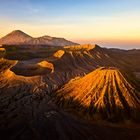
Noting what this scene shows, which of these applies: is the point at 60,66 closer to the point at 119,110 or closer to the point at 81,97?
the point at 81,97

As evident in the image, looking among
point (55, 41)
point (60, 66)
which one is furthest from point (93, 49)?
point (55, 41)

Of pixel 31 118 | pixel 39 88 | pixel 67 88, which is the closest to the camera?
pixel 31 118

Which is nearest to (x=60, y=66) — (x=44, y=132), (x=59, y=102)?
(x=59, y=102)

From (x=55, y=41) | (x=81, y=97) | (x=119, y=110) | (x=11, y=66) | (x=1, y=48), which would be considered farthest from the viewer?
(x=55, y=41)

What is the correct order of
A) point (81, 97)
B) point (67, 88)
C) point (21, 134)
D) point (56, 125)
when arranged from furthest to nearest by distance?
point (67, 88) < point (81, 97) < point (56, 125) < point (21, 134)

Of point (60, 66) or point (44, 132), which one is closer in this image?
point (44, 132)

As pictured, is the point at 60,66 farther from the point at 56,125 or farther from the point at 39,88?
the point at 56,125
